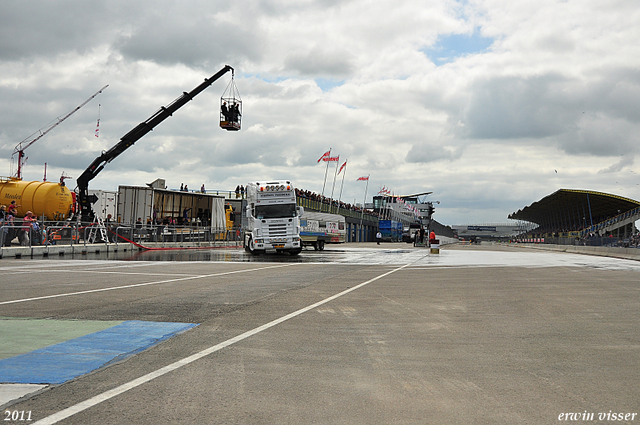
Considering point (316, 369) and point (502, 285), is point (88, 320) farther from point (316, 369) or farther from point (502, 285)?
point (502, 285)

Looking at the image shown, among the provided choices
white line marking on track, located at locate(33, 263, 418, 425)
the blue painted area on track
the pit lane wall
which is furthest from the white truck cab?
the blue painted area on track

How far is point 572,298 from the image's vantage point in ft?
34.7

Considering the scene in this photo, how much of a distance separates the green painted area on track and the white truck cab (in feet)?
67.0

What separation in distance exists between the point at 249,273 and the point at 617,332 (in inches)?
438

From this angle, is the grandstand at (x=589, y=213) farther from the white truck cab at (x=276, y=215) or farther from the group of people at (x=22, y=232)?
the group of people at (x=22, y=232)

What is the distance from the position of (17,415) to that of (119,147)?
33.6 meters

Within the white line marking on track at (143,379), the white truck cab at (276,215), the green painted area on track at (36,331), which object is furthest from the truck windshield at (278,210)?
the green painted area on track at (36,331)

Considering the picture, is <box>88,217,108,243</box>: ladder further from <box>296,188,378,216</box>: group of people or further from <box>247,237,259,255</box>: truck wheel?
<box>296,188,378,216</box>: group of people

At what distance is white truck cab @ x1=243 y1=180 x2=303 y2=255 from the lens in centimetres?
2788

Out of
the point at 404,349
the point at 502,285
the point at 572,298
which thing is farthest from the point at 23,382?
the point at 502,285

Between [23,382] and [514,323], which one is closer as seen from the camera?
[23,382]

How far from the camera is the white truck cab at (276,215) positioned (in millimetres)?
27875

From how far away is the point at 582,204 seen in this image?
89125 mm

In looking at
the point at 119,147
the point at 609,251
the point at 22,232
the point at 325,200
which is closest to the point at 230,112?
the point at 119,147
